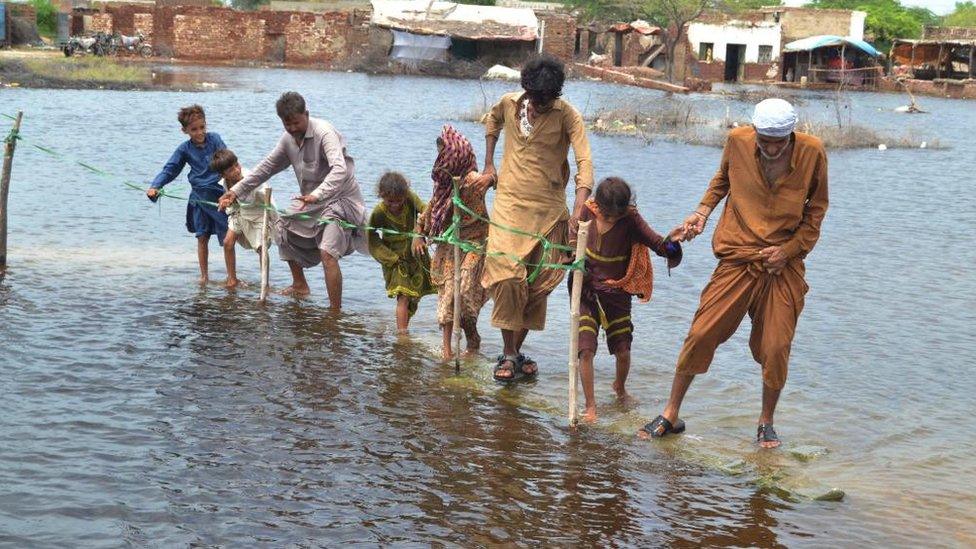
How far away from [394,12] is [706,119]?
102ft

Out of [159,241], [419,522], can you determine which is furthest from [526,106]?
[159,241]

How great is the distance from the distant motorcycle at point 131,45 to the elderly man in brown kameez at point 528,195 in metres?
48.0

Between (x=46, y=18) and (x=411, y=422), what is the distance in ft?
196

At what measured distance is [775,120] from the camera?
5.59m

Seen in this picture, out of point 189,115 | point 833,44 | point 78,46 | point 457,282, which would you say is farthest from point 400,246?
point 833,44

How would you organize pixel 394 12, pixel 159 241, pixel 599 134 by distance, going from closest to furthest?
1. pixel 159 241
2. pixel 599 134
3. pixel 394 12

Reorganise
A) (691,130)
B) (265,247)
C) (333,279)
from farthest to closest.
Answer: (691,130)
(265,247)
(333,279)

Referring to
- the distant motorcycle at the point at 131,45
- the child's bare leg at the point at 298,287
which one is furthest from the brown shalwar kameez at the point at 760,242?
the distant motorcycle at the point at 131,45

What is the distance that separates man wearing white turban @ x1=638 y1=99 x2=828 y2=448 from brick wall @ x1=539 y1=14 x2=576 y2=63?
56.3m

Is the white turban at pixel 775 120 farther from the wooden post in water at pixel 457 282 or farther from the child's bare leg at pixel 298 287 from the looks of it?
the child's bare leg at pixel 298 287

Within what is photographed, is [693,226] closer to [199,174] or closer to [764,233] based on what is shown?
[764,233]

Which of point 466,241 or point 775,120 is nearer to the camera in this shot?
point 775,120

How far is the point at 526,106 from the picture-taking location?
686cm

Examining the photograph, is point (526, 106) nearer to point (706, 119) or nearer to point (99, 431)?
point (99, 431)
